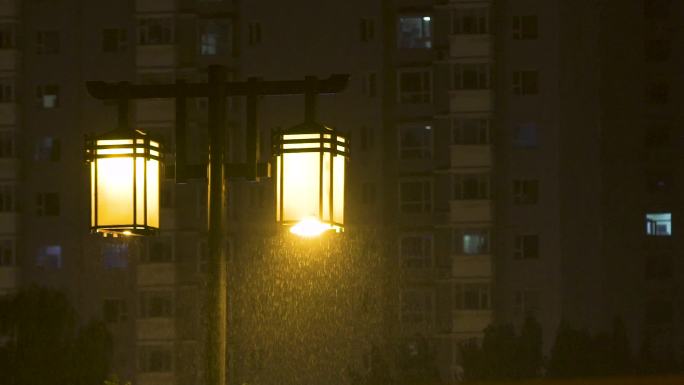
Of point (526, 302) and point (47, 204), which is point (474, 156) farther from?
point (47, 204)

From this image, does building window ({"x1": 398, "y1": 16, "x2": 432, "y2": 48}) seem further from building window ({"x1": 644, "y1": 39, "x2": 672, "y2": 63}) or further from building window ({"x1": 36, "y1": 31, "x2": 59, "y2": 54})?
building window ({"x1": 644, "y1": 39, "x2": 672, "y2": 63})

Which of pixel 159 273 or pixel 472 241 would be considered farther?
pixel 159 273

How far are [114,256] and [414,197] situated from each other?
38.1 ft

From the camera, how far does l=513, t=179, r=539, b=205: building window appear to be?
62250 mm

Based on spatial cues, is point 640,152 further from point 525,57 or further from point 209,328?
point 209,328

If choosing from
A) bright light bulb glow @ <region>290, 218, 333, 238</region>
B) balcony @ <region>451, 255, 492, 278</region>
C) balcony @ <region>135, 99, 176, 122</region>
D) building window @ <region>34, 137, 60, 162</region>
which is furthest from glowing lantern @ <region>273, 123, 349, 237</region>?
building window @ <region>34, 137, 60, 162</region>

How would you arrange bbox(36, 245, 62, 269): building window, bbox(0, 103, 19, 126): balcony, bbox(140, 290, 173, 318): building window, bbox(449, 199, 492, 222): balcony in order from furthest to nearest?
bbox(0, 103, 19, 126): balcony < bbox(36, 245, 62, 269): building window < bbox(140, 290, 173, 318): building window < bbox(449, 199, 492, 222): balcony

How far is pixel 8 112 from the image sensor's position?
214 ft

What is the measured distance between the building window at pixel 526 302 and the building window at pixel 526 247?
50.4 inches

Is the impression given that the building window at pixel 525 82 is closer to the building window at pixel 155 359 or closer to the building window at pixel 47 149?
the building window at pixel 155 359

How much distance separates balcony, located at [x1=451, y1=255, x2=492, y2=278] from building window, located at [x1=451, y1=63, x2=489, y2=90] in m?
6.36

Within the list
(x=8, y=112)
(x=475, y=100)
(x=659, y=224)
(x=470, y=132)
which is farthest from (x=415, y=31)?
(x=659, y=224)

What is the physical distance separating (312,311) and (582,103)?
12.8m

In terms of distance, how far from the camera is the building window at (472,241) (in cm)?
6334
